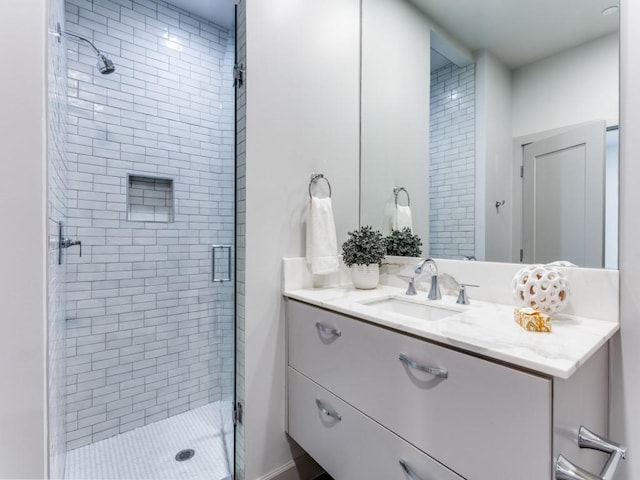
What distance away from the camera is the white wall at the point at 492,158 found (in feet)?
4.19

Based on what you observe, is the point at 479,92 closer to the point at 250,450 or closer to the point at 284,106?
the point at 284,106

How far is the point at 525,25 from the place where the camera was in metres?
1.23

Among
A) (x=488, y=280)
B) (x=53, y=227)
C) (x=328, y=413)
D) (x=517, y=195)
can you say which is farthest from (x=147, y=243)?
Result: (x=517, y=195)

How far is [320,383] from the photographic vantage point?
4.23 ft

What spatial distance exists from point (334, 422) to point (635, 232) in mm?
1169

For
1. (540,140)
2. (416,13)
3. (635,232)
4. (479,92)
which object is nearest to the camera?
(635,232)

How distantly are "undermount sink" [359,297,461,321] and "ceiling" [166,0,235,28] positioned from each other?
6.34ft

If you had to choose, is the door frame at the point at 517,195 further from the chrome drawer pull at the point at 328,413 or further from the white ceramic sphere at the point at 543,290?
the chrome drawer pull at the point at 328,413

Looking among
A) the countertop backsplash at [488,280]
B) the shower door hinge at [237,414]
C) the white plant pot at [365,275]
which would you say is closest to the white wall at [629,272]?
the countertop backsplash at [488,280]

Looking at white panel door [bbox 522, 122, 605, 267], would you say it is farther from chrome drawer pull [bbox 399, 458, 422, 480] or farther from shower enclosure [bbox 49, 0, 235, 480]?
shower enclosure [bbox 49, 0, 235, 480]

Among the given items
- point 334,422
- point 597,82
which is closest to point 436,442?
point 334,422

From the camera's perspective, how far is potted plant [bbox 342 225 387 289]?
1554mm

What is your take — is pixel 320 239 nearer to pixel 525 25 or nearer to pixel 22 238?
pixel 22 238

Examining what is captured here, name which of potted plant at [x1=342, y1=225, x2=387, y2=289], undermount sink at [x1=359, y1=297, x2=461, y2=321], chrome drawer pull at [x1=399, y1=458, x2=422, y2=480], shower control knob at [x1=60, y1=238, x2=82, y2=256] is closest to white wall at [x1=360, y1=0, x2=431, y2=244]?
potted plant at [x1=342, y1=225, x2=387, y2=289]
